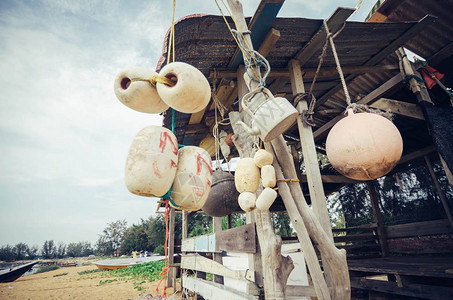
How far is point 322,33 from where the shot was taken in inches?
98.2

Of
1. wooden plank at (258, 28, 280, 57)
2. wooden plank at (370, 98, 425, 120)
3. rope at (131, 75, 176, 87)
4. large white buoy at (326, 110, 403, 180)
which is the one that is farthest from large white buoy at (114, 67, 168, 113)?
wooden plank at (370, 98, 425, 120)

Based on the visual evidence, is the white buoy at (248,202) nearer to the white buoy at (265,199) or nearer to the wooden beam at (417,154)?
the white buoy at (265,199)

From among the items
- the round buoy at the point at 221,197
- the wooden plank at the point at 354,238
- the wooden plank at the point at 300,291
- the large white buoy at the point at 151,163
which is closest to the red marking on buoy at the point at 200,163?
the large white buoy at the point at 151,163

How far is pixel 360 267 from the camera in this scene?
3779 millimetres

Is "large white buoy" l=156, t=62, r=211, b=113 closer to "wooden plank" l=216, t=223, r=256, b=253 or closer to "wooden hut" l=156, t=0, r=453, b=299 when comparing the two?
"wooden hut" l=156, t=0, r=453, b=299

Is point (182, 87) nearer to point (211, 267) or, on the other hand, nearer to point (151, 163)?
point (151, 163)

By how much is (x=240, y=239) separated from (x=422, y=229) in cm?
512

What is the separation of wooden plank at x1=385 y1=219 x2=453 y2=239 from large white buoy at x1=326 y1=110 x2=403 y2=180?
5257mm

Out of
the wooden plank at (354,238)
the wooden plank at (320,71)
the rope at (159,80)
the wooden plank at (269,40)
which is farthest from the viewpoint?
the wooden plank at (354,238)

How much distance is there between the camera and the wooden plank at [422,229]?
16.2ft

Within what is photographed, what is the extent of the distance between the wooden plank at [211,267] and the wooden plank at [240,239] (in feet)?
0.83

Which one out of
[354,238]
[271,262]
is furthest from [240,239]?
[354,238]

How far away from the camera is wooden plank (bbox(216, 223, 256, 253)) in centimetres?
227

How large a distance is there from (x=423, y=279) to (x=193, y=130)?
4.29 m
